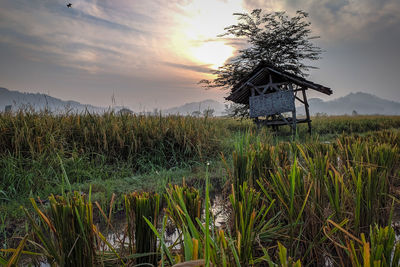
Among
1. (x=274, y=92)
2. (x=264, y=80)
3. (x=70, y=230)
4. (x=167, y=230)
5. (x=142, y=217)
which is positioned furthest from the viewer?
(x=264, y=80)

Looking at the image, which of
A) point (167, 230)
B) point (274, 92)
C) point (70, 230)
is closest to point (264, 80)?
point (274, 92)

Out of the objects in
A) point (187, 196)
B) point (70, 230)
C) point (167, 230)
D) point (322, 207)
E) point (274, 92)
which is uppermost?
point (274, 92)

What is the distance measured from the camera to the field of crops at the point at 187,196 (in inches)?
44.7

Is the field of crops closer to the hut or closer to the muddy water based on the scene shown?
the muddy water

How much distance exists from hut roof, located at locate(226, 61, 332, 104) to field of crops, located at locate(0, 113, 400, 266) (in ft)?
21.5

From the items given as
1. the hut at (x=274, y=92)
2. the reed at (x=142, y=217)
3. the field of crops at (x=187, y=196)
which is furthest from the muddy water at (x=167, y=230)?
the hut at (x=274, y=92)

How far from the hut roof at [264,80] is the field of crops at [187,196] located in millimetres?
6557

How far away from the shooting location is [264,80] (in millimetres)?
14367

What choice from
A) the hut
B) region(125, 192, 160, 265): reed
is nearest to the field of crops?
region(125, 192, 160, 265): reed

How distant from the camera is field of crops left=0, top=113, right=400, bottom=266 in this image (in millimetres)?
1136

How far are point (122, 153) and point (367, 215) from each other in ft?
17.3

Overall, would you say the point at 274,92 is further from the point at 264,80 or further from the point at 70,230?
the point at 70,230

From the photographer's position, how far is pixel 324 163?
6.31 ft

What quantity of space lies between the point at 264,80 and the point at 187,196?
14.0 meters
